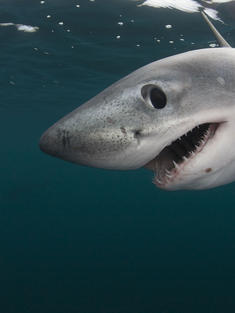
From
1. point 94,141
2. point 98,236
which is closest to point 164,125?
point 94,141

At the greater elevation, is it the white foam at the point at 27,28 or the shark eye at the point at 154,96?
the shark eye at the point at 154,96

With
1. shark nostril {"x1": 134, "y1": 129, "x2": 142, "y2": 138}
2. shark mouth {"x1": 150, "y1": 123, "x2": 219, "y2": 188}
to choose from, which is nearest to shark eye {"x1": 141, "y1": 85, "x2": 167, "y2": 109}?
shark nostril {"x1": 134, "y1": 129, "x2": 142, "y2": 138}

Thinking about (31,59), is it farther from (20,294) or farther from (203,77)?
(203,77)

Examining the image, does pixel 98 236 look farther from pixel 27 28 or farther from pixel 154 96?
pixel 154 96

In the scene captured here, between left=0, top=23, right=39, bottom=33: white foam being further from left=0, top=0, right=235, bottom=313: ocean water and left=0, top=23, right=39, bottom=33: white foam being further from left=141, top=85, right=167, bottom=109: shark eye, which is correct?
left=141, top=85, right=167, bottom=109: shark eye

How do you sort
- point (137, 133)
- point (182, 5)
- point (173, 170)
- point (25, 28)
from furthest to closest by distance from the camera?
point (25, 28), point (182, 5), point (173, 170), point (137, 133)

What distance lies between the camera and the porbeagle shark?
1.54 metres

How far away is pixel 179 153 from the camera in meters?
1.94

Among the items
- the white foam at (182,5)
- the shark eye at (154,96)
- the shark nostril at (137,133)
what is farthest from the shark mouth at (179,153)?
the white foam at (182,5)

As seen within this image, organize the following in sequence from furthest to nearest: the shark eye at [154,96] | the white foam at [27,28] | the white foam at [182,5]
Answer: the white foam at [27,28]
the white foam at [182,5]
the shark eye at [154,96]

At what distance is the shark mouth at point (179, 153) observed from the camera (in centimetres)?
178

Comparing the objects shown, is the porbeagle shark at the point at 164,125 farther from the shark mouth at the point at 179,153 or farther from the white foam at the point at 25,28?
the white foam at the point at 25,28

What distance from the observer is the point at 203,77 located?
181cm

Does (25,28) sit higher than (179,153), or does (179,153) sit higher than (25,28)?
(179,153)
